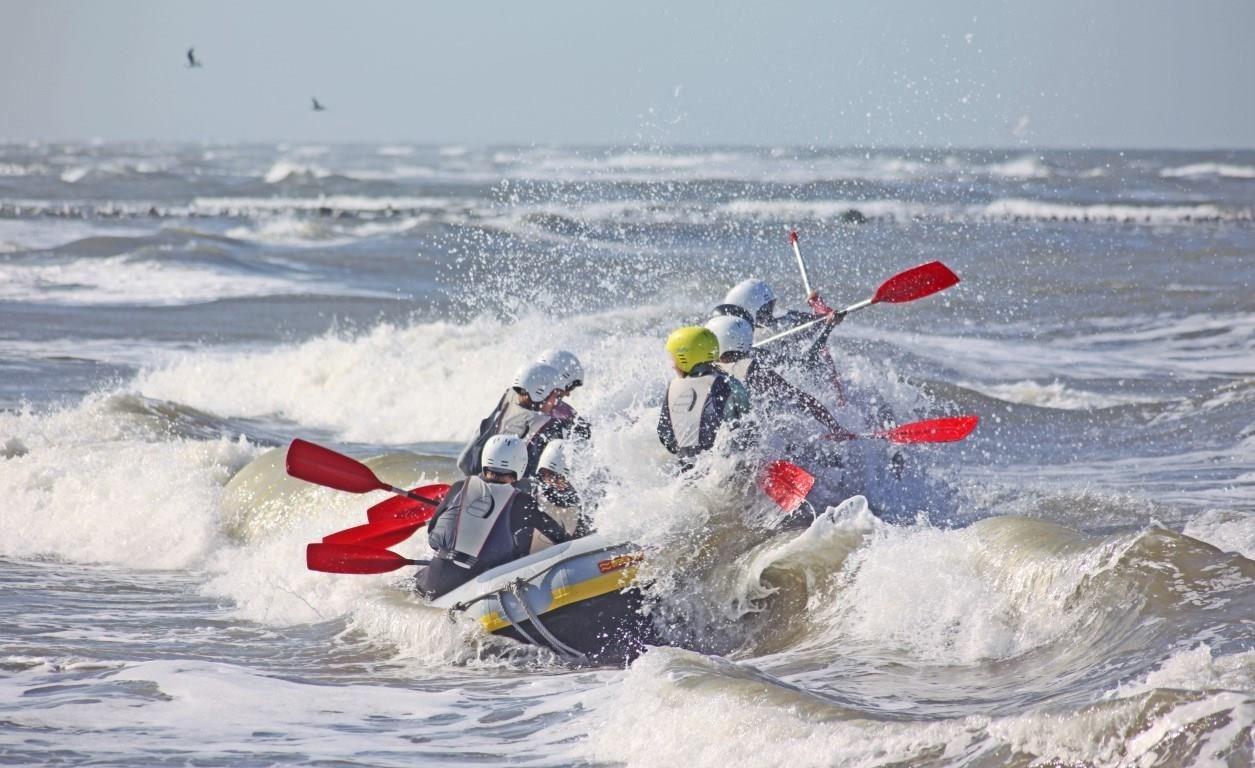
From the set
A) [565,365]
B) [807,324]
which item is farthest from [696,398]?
[807,324]

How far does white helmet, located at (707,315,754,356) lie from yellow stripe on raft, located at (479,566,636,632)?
228cm

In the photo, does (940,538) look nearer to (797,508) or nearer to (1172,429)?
(797,508)

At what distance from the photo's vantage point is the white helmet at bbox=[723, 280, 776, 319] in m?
11.0

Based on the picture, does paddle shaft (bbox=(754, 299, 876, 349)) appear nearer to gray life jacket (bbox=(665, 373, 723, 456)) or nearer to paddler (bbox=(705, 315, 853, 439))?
paddler (bbox=(705, 315, 853, 439))

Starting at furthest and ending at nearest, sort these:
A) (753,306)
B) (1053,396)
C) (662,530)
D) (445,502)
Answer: (1053,396), (753,306), (662,530), (445,502)

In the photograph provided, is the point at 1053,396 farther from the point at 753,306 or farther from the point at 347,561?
the point at 347,561

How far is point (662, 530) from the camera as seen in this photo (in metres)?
8.45

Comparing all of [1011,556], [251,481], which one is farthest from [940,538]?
[251,481]

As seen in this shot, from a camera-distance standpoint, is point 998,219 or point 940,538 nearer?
point 940,538

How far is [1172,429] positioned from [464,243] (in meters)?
26.0

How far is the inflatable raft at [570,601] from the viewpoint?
782cm

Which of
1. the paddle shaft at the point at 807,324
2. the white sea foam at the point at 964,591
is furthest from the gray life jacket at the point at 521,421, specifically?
the paddle shaft at the point at 807,324

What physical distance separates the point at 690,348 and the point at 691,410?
0.36 meters

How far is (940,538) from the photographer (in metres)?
8.39
